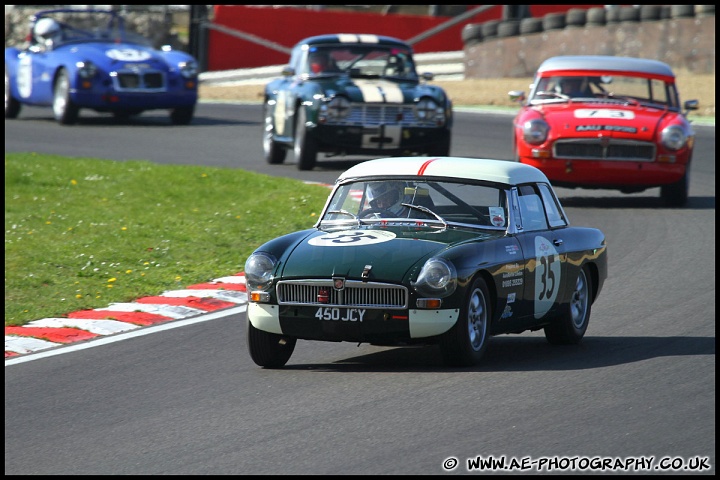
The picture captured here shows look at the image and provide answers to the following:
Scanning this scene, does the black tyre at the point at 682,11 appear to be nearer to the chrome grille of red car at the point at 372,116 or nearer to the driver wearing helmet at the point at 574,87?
the chrome grille of red car at the point at 372,116

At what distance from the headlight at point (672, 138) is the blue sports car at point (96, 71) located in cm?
1030

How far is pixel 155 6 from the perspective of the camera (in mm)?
40531

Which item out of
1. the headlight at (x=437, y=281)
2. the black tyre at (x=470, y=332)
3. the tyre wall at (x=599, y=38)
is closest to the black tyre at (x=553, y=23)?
the tyre wall at (x=599, y=38)

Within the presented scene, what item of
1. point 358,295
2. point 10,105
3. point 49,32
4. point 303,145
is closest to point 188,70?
point 49,32

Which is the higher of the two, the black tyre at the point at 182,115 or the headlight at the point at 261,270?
the headlight at the point at 261,270

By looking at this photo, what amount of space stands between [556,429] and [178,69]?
17115 millimetres

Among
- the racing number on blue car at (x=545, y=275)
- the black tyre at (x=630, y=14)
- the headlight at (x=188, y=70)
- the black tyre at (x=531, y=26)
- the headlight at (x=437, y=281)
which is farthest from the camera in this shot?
the black tyre at (x=531, y=26)

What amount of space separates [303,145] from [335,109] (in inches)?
33.8

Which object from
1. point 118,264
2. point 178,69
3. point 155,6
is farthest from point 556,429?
point 155,6

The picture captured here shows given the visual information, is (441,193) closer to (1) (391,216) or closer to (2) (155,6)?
(1) (391,216)

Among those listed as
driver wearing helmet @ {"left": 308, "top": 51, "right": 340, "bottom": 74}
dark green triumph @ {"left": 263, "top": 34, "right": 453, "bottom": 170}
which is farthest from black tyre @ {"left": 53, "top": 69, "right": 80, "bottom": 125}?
driver wearing helmet @ {"left": 308, "top": 51, "right": 340, "bottom": 74}

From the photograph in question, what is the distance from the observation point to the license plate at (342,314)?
23.9 ft

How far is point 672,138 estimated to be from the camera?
14258 mm

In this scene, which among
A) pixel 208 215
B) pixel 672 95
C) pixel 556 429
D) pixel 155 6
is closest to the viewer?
pixel 556 429
